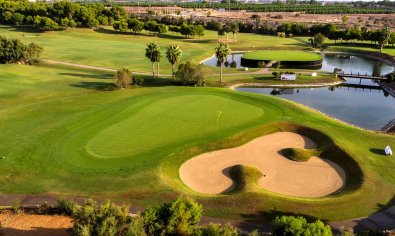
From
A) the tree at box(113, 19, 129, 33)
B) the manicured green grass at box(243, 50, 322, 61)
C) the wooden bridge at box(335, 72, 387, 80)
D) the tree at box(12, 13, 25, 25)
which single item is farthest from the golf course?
the tree at box(12, 13, 25, 25)

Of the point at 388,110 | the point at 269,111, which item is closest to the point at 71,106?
the point at 269,111

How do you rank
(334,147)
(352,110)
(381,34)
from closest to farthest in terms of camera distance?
(334,147) → (352,110) → (381,34)

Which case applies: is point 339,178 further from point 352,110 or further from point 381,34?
point 381,34

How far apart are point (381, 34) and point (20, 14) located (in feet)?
501

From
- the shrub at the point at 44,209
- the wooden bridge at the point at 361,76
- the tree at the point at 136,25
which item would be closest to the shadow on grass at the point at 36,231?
the shrub at the point at 44,209

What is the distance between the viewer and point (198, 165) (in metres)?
43.8

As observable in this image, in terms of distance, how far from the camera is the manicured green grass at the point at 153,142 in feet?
118

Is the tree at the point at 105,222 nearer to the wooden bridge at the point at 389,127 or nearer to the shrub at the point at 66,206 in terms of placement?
the shrub at the point at 66,206

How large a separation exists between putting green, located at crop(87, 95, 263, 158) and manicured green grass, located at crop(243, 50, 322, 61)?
5654cm

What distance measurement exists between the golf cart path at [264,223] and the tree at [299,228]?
439cm

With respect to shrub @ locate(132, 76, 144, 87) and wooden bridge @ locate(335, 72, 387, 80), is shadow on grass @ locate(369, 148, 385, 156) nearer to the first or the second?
shrub @ locate(132, 76, 144, 87)

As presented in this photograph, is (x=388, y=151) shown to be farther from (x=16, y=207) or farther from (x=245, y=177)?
(x=16, y=207)

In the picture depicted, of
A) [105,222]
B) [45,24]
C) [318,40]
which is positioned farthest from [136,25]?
[105,222]

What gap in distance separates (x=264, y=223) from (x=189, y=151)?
15.6 metres
